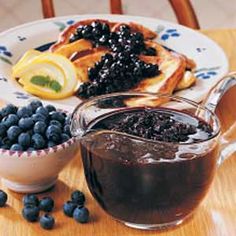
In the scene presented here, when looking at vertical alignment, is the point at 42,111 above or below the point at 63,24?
above

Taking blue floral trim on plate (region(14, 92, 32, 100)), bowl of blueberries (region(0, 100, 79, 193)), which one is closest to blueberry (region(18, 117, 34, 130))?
bowl of blueberries (region(0, 100, 79, 193))

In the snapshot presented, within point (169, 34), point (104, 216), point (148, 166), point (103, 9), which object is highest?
point (148, 166)

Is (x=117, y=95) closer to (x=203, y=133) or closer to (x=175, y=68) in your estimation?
(x=203, y=133)

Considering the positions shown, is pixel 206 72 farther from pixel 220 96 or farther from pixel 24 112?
pixel 24 112

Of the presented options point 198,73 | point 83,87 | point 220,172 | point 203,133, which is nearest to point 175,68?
point 198,73

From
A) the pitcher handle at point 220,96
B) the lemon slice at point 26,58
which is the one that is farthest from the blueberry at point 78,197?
the lemon slice at point 26,58

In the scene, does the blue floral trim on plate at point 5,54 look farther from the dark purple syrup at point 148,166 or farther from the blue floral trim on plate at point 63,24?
the dark purple syrup at point 148,166

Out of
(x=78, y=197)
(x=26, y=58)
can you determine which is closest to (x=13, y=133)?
(x=78, y=197)
